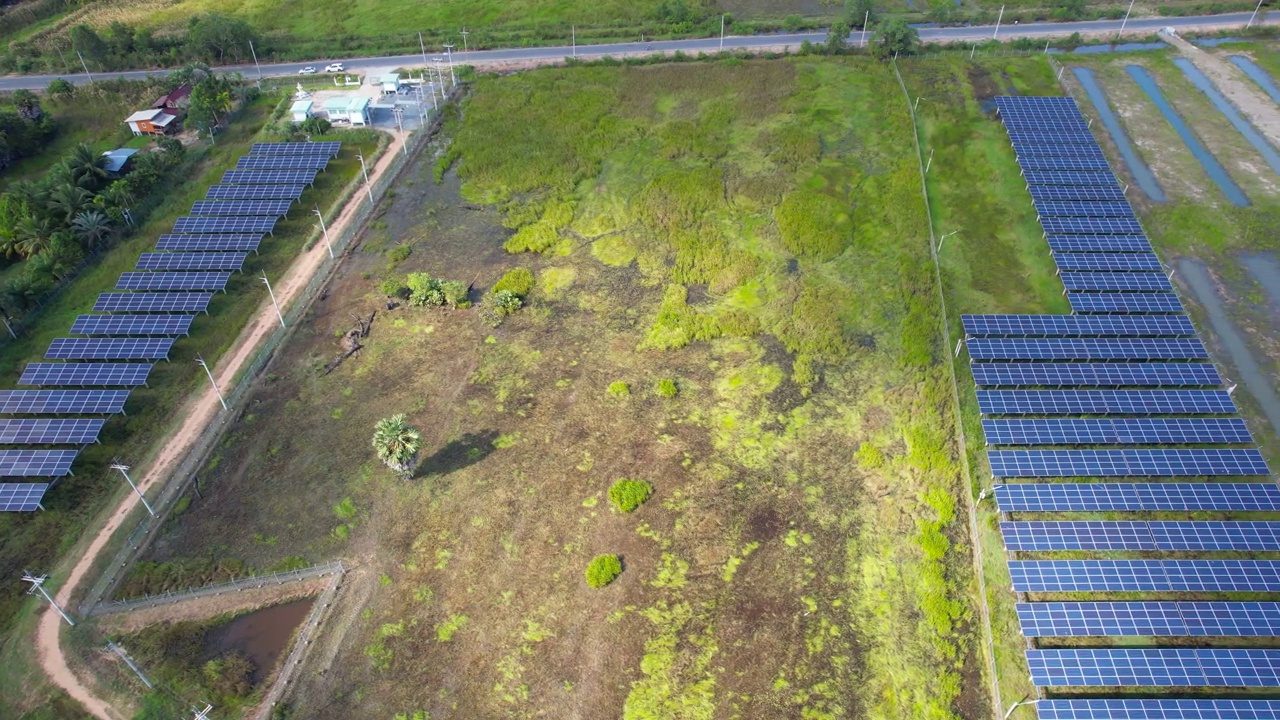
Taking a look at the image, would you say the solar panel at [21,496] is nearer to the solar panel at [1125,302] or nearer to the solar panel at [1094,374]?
the solar panel at [1094,374]

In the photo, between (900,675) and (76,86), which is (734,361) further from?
(76,86)

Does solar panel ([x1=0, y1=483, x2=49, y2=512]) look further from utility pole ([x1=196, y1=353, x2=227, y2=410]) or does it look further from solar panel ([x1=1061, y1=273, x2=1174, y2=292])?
solar panel ([x1=1061, y1=273, x2=1174, y2=292])

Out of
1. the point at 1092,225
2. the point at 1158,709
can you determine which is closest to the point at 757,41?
the point at 1092,225

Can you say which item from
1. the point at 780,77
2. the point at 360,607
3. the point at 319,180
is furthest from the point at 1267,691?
the point at 319,180

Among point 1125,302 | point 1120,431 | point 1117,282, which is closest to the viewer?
point 1120,431

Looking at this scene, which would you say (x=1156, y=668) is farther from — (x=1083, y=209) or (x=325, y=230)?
(x=325, y=230)

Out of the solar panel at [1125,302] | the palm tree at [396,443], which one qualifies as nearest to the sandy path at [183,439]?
the palm tree at [396,443]

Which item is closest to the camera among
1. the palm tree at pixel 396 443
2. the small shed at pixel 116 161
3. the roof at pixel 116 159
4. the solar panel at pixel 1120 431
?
the palm tree at pixel 396 443
